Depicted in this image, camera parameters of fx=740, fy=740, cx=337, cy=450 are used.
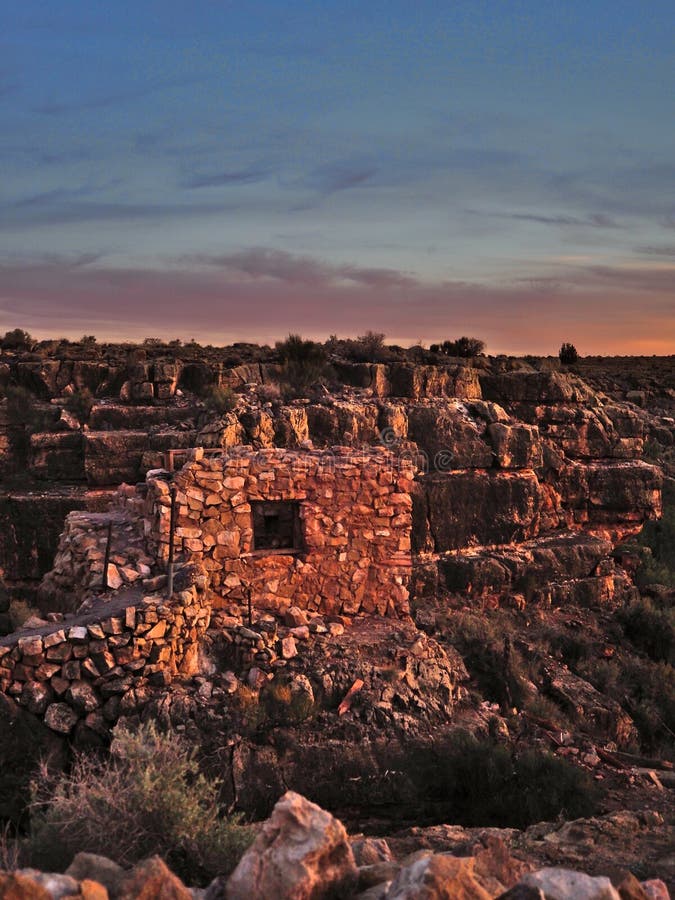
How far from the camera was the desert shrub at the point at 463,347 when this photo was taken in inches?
1372

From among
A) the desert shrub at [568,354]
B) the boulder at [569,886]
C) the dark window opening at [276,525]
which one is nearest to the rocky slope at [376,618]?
the dark window opening at [276,525]

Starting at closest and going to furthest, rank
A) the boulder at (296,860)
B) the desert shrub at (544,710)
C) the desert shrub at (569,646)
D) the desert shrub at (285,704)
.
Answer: the boulder at (296,860) → the desert shrub at (285,704) → the desert shrub at (544,710) → the desert shrub at (569,646)

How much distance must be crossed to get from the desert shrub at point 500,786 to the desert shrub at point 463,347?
28.1 meters

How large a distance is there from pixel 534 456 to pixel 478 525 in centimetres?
296

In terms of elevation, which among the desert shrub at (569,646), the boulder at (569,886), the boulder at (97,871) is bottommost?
the desert shrub at (569,646)

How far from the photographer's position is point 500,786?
7523mm

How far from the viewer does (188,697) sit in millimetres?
7934

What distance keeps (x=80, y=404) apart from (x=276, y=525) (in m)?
11.4

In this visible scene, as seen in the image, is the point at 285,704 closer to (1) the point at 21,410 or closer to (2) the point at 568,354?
(1) the point at 21,410

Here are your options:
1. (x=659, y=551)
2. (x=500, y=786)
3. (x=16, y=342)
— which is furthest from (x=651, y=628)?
(x=16, y=342)

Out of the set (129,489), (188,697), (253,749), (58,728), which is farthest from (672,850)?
(129,489)

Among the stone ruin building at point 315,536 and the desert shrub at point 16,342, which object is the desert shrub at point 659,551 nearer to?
the stone ruin building at point 315,536

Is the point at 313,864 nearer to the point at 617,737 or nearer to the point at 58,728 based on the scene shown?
the point at 58,728

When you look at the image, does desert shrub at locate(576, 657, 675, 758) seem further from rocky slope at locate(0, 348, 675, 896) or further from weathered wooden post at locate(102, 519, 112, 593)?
weathered wooden post at locate(102, 519, 112, 593)
